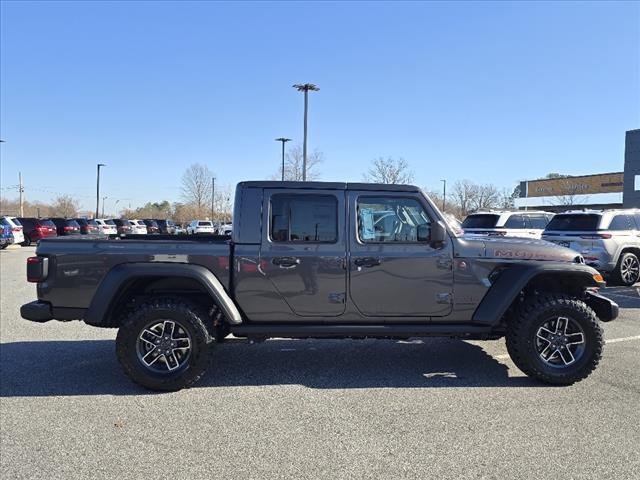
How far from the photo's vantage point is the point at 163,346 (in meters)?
4.71

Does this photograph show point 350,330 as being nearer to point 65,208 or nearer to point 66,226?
point 66,226

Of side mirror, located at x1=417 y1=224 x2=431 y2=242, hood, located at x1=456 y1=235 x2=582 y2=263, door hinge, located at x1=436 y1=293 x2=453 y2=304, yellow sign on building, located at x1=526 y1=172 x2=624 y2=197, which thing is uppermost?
yellow sign on building, located at x1=526 y1=172 x2=624 y2=197

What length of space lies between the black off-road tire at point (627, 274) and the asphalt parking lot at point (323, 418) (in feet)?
20.8

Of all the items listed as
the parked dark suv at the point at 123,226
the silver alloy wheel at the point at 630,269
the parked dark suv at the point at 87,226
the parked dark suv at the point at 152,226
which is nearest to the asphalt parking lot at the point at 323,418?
the silver alloy wheel at the point at 630,269

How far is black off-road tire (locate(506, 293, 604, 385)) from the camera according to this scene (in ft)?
15.6

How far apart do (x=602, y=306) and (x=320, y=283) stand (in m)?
2.96

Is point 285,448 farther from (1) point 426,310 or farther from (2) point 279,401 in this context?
(1) point 426,310

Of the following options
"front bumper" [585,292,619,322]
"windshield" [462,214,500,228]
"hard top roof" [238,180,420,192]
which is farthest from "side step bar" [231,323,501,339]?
"windshield" [462,214,500,228]

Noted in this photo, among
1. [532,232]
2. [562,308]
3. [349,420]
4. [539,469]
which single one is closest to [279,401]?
[349,420]

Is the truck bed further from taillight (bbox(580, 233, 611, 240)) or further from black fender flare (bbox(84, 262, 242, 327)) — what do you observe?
taillight (bbox(580, 233, 611, 240))

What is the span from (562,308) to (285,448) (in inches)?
119

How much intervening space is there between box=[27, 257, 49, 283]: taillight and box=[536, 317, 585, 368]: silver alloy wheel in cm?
476

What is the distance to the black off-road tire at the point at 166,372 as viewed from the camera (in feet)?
15.1

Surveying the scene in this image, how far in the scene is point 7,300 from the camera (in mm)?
9672
